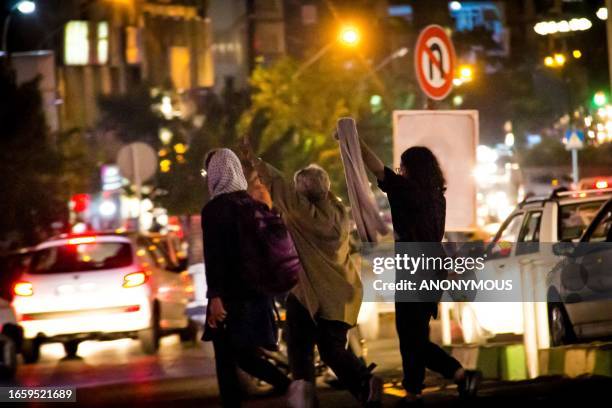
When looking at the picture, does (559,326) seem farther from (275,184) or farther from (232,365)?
(232,365)

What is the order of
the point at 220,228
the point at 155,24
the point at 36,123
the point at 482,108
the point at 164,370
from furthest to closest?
the point at 155,24 < the point at 482,108 < the point at 36,123 < the point at 164,370 < the point at 220,228

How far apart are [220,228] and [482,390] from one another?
2.85 metres

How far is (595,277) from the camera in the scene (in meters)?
Result: 11.0

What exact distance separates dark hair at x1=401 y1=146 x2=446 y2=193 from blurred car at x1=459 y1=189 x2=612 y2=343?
232 centimetres

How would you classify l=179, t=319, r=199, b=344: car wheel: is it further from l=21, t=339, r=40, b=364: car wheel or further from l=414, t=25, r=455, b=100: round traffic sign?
l=414, t=25, r=455, b=100: round traffic sign

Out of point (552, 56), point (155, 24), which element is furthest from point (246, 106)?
point (155, 24)

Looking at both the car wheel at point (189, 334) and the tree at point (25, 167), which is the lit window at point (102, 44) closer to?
the tree at point (25, 167)

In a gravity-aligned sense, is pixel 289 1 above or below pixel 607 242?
above

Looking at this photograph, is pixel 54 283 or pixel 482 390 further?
pixel 54 283

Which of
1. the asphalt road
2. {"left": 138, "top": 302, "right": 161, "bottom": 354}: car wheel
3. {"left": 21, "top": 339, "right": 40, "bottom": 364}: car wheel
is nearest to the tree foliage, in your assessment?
the asphalt road

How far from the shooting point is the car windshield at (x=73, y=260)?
16.5 metres

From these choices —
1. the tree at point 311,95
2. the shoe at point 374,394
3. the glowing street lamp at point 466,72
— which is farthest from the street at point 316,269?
the tree at point 311,95

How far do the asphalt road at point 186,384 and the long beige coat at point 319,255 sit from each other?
98 centimetres

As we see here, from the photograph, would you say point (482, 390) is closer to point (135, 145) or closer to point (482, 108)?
point (135, 145)
